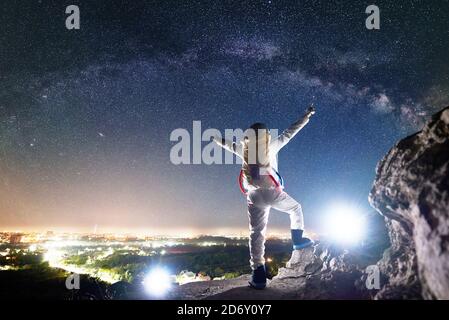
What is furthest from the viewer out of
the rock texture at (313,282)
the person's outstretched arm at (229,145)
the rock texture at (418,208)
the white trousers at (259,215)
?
the person's outstretched arm at (229,145)

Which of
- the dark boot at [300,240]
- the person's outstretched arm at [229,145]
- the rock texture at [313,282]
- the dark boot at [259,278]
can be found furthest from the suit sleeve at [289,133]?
the rock texture at [313,282]

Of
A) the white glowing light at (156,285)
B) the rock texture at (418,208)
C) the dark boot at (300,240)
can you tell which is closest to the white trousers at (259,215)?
the dark boot at (300,240)

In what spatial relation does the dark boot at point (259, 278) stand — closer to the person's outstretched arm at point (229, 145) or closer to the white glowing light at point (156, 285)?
the white glowing light at point (156, 285)

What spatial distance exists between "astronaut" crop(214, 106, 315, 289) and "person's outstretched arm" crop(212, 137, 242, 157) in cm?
31

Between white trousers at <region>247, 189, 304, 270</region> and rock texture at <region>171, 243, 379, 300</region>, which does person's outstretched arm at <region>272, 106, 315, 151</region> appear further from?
rock texture at <region>171, 243, 379, 300</region>

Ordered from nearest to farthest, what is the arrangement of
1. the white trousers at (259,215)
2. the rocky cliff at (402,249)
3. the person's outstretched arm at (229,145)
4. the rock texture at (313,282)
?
the rocky cliff at (402,249)
the rock texture at (313,282)
the white trousers at (259,215)
the person's outstretched arm at (229,145)

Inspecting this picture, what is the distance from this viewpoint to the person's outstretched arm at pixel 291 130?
6.30m

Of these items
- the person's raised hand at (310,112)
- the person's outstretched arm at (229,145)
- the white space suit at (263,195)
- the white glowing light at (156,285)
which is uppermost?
the person's raised hand at (310,112)

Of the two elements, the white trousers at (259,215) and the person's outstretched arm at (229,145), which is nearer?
the white trousers at (259,215)

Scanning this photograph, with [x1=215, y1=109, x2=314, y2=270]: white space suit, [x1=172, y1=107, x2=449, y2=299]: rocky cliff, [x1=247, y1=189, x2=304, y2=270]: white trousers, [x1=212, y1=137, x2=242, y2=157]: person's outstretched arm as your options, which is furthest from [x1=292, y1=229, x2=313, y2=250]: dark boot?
[x1=212, y1=137, x2=242, y2=157]: person's outstretched arm

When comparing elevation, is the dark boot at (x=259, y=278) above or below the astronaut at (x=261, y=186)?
below
